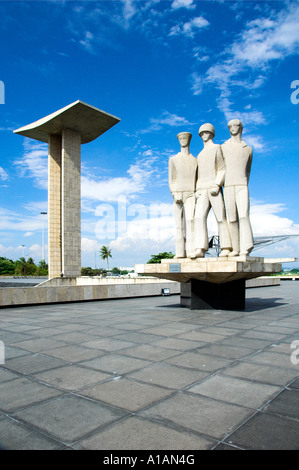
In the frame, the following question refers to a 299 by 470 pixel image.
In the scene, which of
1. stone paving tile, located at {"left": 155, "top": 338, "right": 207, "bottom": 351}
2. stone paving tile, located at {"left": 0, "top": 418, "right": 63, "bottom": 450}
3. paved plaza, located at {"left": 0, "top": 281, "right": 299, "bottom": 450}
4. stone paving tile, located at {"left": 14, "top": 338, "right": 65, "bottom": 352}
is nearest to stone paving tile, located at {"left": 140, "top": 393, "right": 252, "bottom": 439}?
paved plaza, located at {"left": 0, "top": 281, "right": 299, "bottom": 450}

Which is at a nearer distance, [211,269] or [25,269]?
[211,269]

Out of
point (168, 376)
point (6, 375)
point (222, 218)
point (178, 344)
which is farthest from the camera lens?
point (222, 218)

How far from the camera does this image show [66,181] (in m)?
28.9

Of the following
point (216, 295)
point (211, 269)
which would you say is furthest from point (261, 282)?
point (211, 269)

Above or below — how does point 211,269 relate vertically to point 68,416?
above

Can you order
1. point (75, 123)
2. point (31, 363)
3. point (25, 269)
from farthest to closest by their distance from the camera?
point (25, 269), point (75, 123), point (31, 363)

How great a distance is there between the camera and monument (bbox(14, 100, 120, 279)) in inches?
1133

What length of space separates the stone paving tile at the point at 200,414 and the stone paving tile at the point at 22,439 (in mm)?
764

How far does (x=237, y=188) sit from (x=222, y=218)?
2.99ft

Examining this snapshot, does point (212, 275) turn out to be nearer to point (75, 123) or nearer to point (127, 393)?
point (127, 393)

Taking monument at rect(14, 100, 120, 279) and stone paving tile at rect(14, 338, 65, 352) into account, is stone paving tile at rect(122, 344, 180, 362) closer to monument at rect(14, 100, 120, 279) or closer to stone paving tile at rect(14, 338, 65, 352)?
stone paving tile at rect(14, 338, 65, 352)
